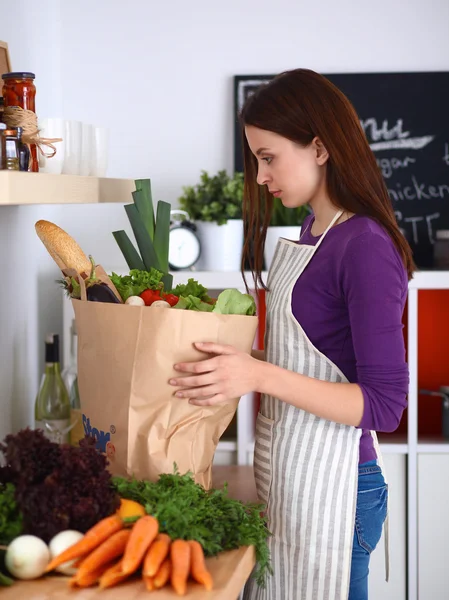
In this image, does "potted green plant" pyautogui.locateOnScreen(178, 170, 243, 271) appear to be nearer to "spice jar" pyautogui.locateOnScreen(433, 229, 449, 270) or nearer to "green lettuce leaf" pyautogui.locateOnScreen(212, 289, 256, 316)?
"spice jar" pyautogui.locateOnScreen(433, 229, 449, 270)

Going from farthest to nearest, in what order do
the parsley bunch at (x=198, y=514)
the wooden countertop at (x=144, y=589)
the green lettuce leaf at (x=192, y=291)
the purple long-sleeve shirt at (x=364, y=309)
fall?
the green lettuce leaf at (x=192, y=291) → the purple long-sleeve shirt at (x=364, y=309) → the parsley bunch at (x=198, y=514) → the wooden countertop at (x=144, y=589)

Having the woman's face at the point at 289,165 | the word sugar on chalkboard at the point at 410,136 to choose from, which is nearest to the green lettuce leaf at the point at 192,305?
the woman's face at the point at 289,165

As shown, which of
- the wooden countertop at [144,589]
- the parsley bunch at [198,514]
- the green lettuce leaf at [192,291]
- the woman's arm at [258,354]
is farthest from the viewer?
the woman's arm at [258,354]

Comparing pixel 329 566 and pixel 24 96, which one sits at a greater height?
pixel 24 96

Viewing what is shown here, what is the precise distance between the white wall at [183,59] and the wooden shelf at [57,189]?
68cm

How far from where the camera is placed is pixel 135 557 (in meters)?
1.16

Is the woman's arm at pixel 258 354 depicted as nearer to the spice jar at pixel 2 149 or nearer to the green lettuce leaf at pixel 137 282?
the green lettuce leaf at pixel 137 282

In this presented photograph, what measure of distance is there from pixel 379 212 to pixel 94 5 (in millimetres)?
1663

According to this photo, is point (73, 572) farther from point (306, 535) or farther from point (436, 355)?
point (436, 355)

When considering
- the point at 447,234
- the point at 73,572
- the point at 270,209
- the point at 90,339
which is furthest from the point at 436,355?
the point at 73,572

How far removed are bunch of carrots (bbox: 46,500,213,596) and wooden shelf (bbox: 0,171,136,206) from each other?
51 centimetres

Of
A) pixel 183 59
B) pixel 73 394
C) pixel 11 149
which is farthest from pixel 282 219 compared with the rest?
pixel 11 149

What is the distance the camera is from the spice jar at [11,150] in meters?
1.35

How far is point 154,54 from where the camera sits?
2748 millimetres
